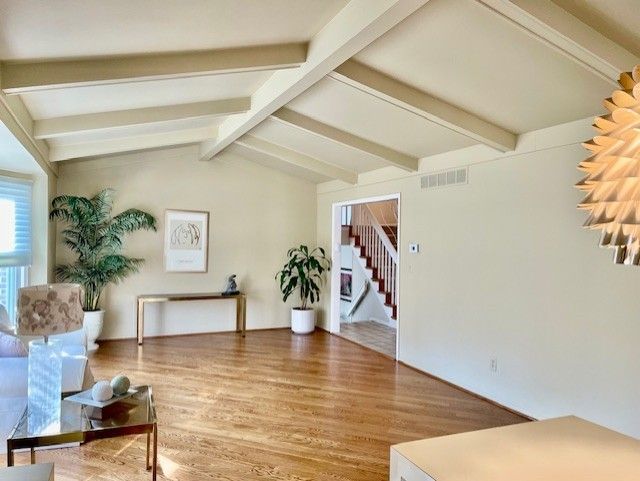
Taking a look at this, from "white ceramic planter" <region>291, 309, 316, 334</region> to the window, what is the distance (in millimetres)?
3576

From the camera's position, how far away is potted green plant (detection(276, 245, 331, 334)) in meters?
6.70

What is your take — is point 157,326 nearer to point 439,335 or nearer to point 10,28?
point 439,335

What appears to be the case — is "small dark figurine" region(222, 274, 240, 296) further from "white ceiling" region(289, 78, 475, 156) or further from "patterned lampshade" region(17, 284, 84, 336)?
"patterned lampshade" region(17, 284, 84, 336)

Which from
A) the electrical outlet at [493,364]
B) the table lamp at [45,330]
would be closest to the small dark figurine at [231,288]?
the electrical outlet at [493,364]

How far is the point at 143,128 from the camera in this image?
4633mm

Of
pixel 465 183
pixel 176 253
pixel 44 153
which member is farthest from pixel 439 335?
pixel 44 153

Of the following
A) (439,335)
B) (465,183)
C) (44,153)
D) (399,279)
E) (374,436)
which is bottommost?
(374,436)

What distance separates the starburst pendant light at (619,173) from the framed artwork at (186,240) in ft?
19.7

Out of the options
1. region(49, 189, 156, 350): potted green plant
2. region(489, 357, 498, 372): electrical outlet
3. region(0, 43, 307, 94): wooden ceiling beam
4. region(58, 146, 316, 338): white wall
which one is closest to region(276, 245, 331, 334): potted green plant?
region(58, 146, 316, 338): white wall

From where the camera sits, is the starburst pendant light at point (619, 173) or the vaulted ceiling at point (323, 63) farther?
the vaulted ceiling at point (323, 63)

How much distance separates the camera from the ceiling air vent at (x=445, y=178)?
430cm

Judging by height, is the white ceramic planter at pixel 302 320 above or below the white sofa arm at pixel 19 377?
below

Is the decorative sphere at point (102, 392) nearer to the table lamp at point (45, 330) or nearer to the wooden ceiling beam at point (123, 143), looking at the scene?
the table lamp at point (45, 330)

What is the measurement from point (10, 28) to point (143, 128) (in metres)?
2.50
